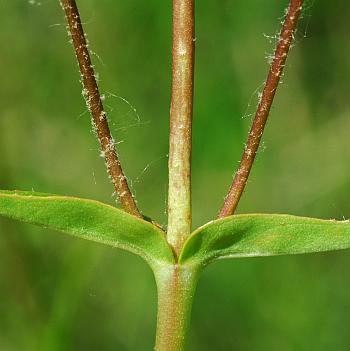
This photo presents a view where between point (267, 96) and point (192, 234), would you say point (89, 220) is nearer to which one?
point (192, 234)

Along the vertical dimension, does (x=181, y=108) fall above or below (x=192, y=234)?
above

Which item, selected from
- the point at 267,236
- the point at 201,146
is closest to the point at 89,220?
the point at 267,236

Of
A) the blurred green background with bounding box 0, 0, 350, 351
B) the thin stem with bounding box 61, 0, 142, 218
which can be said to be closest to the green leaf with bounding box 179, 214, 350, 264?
the thin stem with bounding box 61, 0, 142, 218

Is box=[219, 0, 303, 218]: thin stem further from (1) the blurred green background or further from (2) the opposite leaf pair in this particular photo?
(1) the blurred green background

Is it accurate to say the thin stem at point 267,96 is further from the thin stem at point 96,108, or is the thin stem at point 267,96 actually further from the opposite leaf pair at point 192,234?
the thin stem at point 96,108

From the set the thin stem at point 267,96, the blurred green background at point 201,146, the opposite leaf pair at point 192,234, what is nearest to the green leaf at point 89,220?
the opposite leaf pair at point 192,234

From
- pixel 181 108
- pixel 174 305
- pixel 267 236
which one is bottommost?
pixel 174 305
